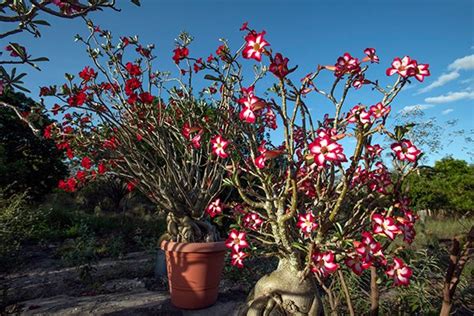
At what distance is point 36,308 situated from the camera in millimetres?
2701

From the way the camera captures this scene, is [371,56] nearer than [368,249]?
No

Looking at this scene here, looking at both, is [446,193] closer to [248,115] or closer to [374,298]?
[374,298]

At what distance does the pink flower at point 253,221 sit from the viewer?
1.83 metres

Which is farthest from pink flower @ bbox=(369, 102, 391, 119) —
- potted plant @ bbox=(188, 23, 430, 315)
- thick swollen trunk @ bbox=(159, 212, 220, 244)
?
thick swollen trunk @ bbox=(159, 212, 220, 244)

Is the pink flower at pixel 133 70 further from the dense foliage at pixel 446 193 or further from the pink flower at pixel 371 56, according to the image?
the dense foliage at pixel 446 193

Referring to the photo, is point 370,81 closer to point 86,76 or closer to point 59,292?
point 86,76

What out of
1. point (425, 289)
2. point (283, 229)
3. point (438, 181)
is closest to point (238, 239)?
point (283, 229)

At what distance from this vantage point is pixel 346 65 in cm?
143

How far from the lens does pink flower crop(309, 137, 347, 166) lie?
3.89 feet

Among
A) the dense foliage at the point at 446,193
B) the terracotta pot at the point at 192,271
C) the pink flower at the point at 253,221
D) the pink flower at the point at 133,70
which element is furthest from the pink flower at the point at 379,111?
the dense foliage at the point at 446,193

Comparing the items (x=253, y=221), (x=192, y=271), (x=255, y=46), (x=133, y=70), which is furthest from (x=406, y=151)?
(x=133, y=70)

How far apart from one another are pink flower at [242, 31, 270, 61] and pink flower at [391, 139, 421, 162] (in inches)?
26.8

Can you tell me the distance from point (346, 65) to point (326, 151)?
0.48 m

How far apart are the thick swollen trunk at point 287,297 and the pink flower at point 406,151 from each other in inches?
30.4
